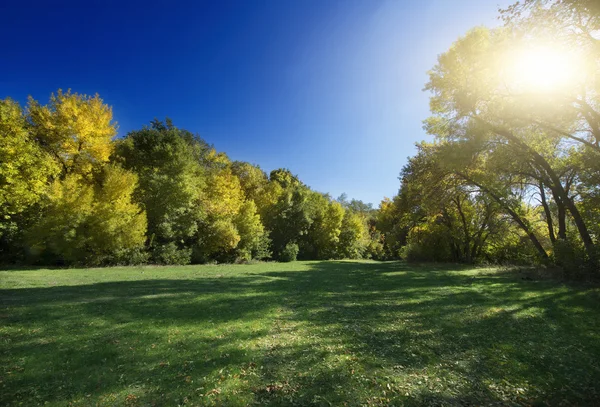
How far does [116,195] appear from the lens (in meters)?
27.4

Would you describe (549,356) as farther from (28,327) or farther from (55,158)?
(55,158)

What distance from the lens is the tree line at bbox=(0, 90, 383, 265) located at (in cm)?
2330

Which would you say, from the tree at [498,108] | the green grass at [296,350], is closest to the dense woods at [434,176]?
the tree at [498,108]

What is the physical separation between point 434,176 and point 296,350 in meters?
21.4

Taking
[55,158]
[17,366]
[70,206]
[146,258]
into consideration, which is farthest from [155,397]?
[55,158]

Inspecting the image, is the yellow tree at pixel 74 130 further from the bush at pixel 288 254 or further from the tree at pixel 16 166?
the bush at pixel 288 254

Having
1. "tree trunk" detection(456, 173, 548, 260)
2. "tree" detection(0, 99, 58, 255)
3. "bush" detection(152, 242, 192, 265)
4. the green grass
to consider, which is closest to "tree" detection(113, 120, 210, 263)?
"bush" detection(152, 242, 192, 265)

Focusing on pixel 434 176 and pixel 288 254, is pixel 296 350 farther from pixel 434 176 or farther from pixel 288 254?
pixel 288 254

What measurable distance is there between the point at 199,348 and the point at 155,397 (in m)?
2.15

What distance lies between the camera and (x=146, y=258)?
30.8 m

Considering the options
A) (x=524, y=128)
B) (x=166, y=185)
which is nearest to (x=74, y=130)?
(x=166, y=185)

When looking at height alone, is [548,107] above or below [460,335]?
above

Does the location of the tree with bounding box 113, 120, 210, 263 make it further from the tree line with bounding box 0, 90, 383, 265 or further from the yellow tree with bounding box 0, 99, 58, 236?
the yellow tree with bounding box 0, 99, 58, 236

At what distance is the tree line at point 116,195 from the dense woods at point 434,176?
15cm
